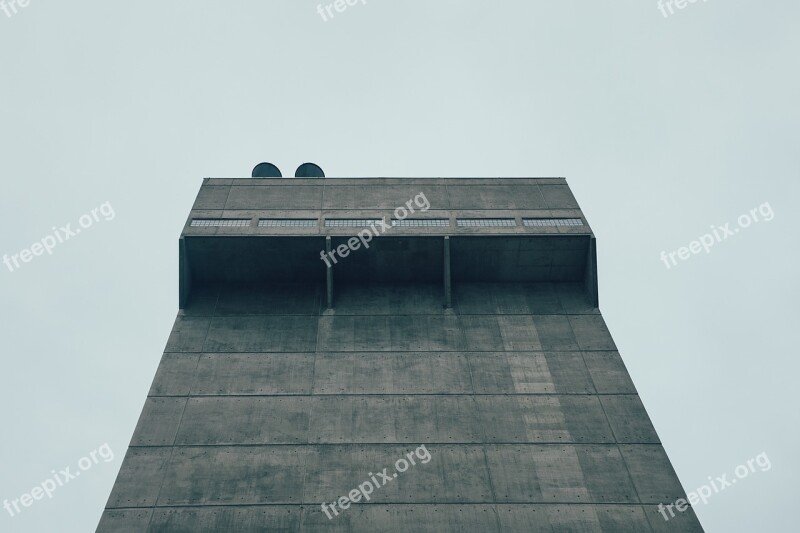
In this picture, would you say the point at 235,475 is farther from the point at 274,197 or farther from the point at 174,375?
the point at 274,197

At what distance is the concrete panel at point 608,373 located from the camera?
23.2 m

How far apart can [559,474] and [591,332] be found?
701cm

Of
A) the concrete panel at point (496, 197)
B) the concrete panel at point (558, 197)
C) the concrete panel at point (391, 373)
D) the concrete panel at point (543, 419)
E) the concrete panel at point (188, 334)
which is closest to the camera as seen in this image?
the concrete panel at point (543, 419)

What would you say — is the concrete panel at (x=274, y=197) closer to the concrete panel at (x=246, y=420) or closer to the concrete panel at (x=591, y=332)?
the concrete panel at (x=246, y=420)

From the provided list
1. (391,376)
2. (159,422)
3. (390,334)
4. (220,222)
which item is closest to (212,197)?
(220,222)

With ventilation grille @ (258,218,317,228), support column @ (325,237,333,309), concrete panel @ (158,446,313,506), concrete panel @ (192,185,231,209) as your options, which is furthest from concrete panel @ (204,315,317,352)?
concrete panel @ (192,185,231,209)

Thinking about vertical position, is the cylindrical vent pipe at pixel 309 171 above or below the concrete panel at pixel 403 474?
above

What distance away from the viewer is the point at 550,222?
28.3 metres

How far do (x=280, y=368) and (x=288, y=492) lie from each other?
5.32m

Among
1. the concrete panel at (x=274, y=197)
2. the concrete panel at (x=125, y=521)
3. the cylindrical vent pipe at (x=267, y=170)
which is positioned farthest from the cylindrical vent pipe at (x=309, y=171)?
the concrete panel at (x=125, y=521)

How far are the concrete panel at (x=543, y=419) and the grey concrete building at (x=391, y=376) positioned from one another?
7 cm

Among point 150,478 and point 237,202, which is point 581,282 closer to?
point 237,202

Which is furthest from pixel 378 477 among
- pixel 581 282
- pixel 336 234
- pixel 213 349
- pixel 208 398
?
pixel 581 282

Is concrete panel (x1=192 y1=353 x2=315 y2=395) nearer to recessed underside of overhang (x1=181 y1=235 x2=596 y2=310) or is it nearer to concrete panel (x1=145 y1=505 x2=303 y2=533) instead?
recessed underside of overhang (x1=181 y1=235 x2=596 y2=310)
